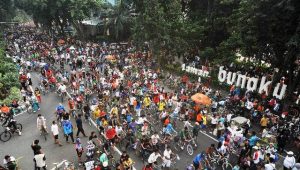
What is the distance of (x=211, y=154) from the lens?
15.9m

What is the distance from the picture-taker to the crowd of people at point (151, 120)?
51.7 ft

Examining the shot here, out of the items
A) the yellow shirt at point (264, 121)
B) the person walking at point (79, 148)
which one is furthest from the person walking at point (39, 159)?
the yellow shirt at point (264, 121)

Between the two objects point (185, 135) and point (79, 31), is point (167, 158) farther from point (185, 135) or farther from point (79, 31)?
point (79, 31)

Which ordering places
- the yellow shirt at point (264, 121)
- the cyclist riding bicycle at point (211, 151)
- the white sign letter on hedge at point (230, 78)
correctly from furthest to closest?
the white sign letter on hedge at point (230, 78) < the yellow shirt at point (264, 121) < the cyclist riding bicycle at point (211, 151)

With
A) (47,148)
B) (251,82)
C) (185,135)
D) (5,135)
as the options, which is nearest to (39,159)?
(47,148)

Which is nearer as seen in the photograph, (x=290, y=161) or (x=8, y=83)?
(x=290, y=161)

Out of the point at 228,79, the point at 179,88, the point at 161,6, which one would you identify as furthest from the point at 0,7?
the point at 228,79

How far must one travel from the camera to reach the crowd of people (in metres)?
15.8

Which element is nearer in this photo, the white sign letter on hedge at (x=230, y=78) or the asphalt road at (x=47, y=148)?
the asphalt road at (x=47, y=148)

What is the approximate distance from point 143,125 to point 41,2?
36.9 m

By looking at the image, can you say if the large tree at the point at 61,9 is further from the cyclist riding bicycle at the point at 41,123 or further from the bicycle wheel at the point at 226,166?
the bicycle wheel at the point at 226,166

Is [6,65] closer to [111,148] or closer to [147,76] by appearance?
[147,76]

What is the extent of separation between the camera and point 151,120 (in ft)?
72.3

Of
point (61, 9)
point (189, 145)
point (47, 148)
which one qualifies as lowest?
point (47, 148)
